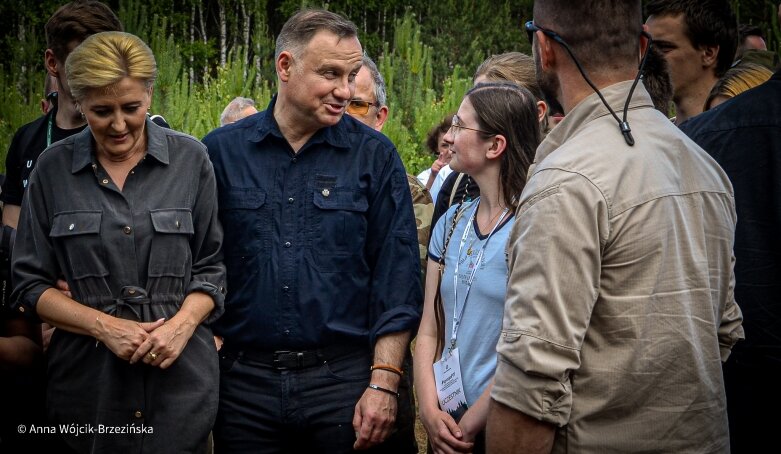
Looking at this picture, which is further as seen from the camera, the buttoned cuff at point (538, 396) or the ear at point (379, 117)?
the ear at point (379, 117)

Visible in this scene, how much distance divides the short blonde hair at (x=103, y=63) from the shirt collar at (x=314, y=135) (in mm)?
495

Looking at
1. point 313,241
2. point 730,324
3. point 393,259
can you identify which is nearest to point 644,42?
point 730,324

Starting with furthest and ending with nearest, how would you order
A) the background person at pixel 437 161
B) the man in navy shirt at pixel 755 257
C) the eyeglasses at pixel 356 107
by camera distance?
the background person at pixel 437 161
the eyeglasses at pixel 356 107
the man in navy shirt at pixel 755 257

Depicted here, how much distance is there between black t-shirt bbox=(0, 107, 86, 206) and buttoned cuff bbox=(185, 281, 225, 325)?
1236 mm

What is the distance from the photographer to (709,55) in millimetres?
3877

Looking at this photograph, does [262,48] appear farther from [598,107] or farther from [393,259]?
[598,107]

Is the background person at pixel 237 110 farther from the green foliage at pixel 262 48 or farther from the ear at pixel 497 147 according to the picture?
the ear at pixel 497 147

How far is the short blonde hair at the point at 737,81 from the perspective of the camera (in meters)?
3.61

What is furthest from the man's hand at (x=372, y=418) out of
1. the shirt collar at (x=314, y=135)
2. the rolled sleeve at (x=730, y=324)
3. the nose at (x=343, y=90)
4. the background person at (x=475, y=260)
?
the rolled sleeve at (x=730, y=324)

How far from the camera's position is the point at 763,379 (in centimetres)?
276

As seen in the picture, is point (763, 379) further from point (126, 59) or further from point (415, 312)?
point (126, 59)

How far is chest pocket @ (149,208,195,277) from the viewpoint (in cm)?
299

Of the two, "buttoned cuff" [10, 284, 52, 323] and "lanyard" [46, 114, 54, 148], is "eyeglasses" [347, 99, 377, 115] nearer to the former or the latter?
"lanyard" [46, 114, 54, 148]

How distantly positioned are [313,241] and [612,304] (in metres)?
1.49
